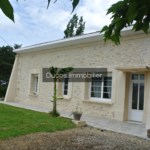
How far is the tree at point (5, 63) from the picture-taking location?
24969mm

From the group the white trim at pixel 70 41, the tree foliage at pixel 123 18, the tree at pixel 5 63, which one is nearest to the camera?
the tree foliage at pixel 123 18

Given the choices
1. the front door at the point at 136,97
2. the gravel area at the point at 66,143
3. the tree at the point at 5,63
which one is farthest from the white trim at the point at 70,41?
the tree at the point at 5,63

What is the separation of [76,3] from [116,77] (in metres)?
8.75

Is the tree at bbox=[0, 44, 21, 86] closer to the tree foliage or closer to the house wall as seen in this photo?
the house wall

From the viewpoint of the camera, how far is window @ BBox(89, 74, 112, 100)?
33.2ft

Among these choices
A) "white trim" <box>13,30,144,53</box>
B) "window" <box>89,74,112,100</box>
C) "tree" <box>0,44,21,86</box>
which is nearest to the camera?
"white trim" <box>13,30,144,53</box>

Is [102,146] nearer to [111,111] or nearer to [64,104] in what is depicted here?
[111,111]

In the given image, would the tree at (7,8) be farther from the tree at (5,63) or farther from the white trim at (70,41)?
the tree at (5,63)

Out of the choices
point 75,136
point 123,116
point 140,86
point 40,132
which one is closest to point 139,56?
point 140,86

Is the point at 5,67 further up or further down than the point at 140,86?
further up

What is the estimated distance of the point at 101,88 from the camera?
34.2 ft

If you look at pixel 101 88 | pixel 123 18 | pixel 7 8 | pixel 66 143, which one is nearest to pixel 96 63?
pixel 101 88

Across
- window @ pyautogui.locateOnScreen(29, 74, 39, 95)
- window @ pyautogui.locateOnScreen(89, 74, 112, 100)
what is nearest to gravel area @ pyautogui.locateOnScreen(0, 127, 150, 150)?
window @ pyautogui.locateOnScreen(89, 74, 112, 100)

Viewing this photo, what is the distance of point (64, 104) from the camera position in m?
11.8
